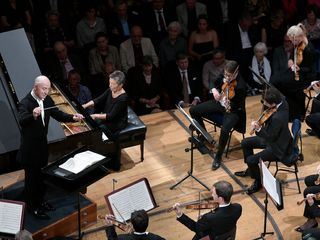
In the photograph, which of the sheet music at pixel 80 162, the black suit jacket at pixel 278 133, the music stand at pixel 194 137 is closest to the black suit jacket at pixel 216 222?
the sheet music at pixel 80 162

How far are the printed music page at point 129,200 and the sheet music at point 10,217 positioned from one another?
0.80 m

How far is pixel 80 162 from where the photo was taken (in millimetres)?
6367

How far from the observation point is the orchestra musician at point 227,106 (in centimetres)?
756

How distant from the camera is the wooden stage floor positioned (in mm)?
6805

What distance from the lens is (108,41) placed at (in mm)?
9633

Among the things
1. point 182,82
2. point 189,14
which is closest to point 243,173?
point 182,82

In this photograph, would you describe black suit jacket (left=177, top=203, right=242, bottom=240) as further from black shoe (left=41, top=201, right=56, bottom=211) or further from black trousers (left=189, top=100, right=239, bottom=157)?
black trousers (left=189, top=100, right=239, bottom=157)

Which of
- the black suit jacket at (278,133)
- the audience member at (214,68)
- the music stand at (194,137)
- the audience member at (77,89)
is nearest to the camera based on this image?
the music stand at (194,137)

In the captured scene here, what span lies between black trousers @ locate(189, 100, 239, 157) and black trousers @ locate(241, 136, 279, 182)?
1.05 ft

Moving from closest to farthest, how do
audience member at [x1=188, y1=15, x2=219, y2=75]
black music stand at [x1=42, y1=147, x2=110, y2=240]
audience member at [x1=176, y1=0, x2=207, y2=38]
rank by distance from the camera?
black music stand at [x1=42, y1=147, x2=110, y2=240]
audience member at [x1=188, y1=15, x2=219, y2=75]
audience member at [x1=176, y1=0, x2=207, y2=38]

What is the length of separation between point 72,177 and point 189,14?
4.85m

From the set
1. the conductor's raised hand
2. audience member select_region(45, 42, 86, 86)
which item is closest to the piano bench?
audience member select_region(45, 42, 86, 86)

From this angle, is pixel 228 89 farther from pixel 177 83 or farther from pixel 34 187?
pixel 34 187

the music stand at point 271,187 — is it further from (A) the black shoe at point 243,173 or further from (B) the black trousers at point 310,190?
(A) the black shoe at point 243,173
